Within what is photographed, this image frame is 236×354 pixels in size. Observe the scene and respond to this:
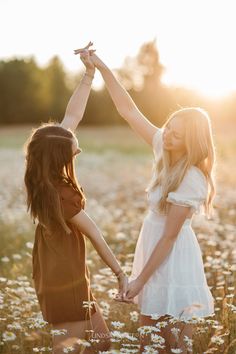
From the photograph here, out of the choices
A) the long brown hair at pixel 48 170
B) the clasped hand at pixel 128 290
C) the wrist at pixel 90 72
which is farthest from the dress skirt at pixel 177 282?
the wrist at pixel 90 72

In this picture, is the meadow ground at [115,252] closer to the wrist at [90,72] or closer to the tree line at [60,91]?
the wrist at [90,72]

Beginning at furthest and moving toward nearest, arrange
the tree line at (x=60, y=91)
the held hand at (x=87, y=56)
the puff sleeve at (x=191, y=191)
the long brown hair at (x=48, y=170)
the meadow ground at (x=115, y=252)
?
the tree line at (x=60, y=91)
the held hand at (x=87, y=56)
the meadow ground at (x=115, y=252)
the puff sleeve at (x=191, y=191)
the long brown hair at (x=48, y=170)

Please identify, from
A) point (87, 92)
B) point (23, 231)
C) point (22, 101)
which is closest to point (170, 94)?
point (22, 101)

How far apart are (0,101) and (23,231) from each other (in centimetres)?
5332

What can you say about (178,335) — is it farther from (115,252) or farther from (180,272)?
(115,252)

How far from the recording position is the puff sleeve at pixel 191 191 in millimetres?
3484

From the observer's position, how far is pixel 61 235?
3.45m

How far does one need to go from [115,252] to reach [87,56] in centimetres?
363

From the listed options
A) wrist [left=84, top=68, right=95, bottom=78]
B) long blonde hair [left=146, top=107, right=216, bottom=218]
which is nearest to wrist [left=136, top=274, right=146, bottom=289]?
long blonde hair [left=146, top=107, right=216, bottom=218]

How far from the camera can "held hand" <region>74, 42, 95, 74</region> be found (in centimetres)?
417

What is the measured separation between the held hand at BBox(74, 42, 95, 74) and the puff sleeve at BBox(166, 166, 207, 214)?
3.75 feet

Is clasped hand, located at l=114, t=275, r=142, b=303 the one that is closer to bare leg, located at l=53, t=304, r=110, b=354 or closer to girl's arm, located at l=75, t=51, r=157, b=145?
bare leg, located at l=53, t=304, r=110, b=354

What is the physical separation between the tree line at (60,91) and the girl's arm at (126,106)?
45.5 m

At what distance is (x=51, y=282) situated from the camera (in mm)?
3453
